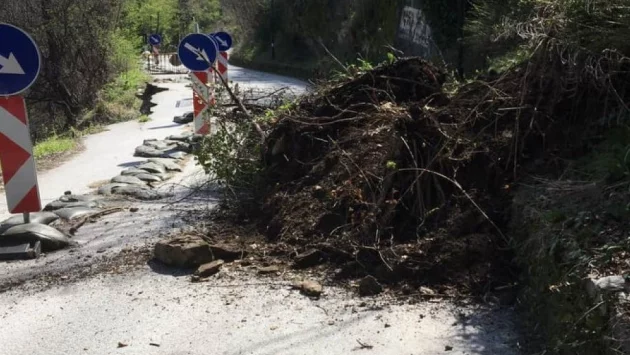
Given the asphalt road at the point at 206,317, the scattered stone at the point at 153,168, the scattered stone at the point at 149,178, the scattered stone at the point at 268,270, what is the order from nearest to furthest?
the asphalt road at the point at 206,317, the scattered stone at the point at 268,270, the scattered stone at the point at 149,178, the scattered stone at the point at 153,168

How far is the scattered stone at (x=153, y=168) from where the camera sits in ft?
31.9

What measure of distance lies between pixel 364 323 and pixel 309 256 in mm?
1045

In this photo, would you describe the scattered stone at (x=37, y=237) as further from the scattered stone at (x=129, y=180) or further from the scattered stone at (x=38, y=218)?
the scattered stone at (x=129, y=180)

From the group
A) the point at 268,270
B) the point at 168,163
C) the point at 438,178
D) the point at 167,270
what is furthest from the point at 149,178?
the point at 438,178

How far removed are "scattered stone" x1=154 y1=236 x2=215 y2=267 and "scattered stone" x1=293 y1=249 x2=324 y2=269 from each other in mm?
743

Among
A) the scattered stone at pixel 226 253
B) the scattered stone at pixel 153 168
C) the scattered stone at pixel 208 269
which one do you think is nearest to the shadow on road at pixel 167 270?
the scattered stone at pixel 208 269

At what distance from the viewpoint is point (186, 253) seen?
5.15 metres

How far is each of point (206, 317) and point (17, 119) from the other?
3.29m

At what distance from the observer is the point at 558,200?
13.4 ft

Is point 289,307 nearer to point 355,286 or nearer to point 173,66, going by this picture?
point 355,286

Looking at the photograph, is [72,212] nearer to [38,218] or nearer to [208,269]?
[38,218]

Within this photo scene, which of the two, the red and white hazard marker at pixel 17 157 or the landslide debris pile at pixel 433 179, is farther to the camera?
the red and white hazard marker at pixel 17 157

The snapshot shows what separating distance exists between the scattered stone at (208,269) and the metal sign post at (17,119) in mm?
2435

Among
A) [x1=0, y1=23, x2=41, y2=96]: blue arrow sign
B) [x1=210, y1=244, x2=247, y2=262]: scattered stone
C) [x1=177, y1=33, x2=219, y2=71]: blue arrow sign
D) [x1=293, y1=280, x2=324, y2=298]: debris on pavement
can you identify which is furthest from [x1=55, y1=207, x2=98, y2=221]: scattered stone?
[x1=177, y1=33, x2=219, y2=71]: blue arrow sign
